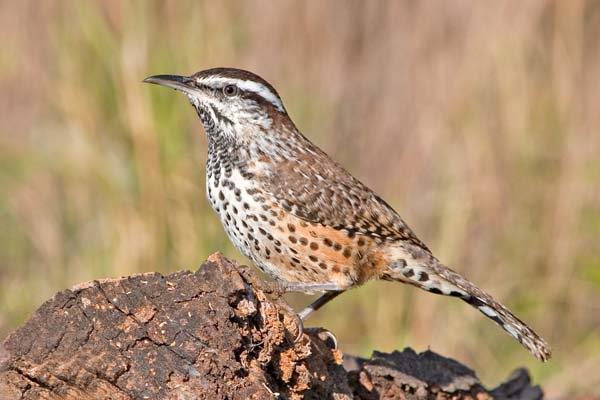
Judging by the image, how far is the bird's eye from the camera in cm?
497

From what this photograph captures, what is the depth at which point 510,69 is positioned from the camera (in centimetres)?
817

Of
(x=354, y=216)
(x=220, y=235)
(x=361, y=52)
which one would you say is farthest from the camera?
(x=361, y=52)

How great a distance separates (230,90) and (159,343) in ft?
6.44

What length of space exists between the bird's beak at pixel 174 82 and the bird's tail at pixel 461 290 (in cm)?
129

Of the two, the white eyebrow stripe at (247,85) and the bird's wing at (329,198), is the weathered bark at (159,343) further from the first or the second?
the white eyebrow stripe at (247,85)

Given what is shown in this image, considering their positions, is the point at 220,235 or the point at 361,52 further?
the point at 361,52

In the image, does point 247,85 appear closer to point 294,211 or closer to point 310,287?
point 294,211

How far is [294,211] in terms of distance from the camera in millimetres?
4578

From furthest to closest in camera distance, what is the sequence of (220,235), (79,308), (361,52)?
(361,52) < (220,235) < (79,308)

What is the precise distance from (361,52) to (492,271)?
213 centimetres

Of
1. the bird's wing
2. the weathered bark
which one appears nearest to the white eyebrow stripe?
the bird's wing

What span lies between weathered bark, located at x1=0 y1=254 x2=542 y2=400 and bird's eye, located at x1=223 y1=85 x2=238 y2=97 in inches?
62.6

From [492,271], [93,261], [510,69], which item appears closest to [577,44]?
[510,69]

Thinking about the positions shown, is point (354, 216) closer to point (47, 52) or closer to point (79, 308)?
point (79, 308)
